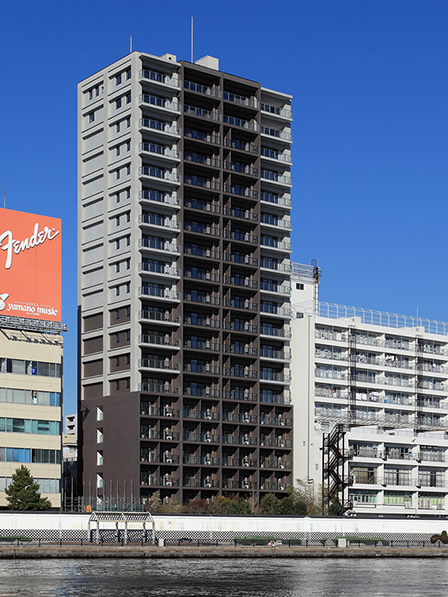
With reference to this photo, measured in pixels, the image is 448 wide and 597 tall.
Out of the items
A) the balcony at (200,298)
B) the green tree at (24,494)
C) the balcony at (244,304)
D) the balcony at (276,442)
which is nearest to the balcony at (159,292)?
the balcony at (200,298)

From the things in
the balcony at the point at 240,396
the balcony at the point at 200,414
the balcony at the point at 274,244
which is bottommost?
the balcony at the point at 200,414

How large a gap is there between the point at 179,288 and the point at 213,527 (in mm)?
42753

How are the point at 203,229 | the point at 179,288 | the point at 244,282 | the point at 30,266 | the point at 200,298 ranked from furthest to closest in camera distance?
the point at 244,282 < the point at 203,229 < the point at 200,298 < the point at 179,288 < the point at 30,266

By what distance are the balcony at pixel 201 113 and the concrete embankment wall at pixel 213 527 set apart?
207 feet

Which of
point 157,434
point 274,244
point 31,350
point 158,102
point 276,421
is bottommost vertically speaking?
point 157,434

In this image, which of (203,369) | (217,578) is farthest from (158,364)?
(217,578)

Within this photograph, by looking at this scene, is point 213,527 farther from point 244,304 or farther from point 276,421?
point 244,304

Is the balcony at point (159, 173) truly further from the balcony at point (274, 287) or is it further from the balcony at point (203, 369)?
the balcony at point (203, 369)

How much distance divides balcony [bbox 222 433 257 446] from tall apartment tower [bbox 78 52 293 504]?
0.18 meters

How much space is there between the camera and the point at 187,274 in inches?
6073

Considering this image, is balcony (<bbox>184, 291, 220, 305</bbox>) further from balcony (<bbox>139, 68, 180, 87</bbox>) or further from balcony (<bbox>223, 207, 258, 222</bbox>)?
balcony (<bbox>139, 68, 180, 87</bbox>)

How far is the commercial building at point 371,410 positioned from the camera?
161 m

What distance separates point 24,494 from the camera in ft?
403

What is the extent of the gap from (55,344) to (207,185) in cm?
3752
